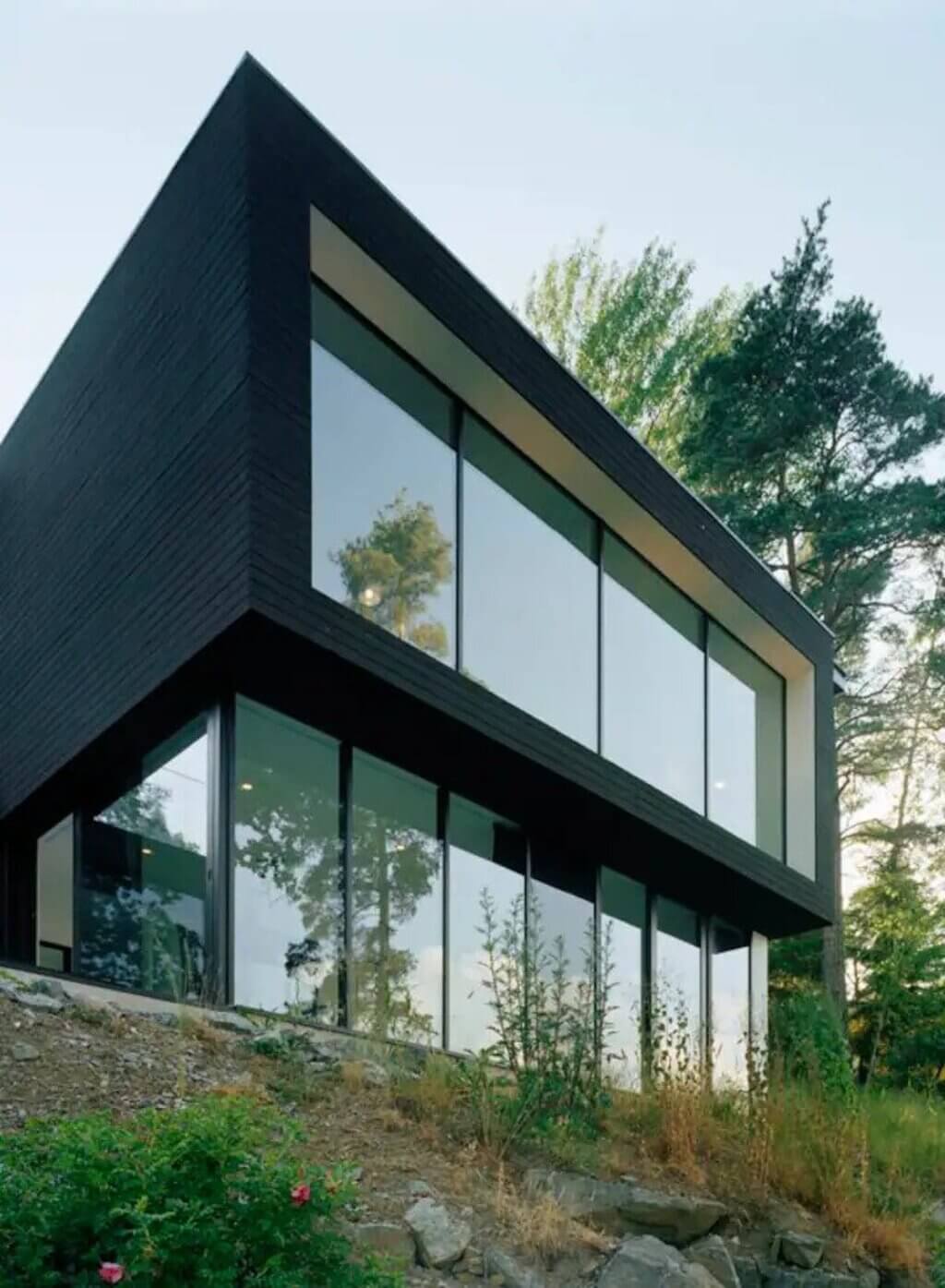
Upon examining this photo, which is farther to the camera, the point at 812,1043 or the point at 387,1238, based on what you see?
the point at 812,1043

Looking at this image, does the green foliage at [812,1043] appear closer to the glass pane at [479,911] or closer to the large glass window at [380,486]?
the glass pane at [479,911]

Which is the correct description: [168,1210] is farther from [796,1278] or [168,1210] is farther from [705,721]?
[705,721]

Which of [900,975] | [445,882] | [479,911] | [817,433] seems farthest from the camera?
[817,433]

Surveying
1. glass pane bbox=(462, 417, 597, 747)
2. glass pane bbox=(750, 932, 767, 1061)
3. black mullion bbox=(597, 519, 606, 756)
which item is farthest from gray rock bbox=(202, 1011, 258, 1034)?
glass pane bbox=(750, 932, 767, 1061)

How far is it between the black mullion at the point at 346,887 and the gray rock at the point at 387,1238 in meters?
3.51

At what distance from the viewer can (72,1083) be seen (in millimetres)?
5094

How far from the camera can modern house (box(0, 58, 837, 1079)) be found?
300 inches

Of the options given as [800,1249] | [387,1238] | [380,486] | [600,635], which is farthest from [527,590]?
[387,1238]

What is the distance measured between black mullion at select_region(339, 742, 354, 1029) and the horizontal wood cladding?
4.47 feet

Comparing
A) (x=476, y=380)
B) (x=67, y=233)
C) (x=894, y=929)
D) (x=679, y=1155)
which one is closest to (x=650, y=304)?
(x=894, y=929)

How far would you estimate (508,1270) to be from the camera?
463cm

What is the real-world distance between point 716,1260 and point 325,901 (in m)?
3.43

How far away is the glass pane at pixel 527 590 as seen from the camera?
9242mm

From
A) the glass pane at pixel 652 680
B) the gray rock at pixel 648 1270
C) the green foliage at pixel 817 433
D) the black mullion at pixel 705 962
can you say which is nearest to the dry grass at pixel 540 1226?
the gray rock at pixel 648 1270
